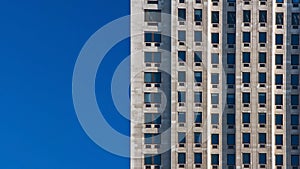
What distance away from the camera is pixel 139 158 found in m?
68.6

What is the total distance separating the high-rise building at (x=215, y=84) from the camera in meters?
68.4

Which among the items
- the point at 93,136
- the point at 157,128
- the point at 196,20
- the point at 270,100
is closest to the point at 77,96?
the point at 93,136

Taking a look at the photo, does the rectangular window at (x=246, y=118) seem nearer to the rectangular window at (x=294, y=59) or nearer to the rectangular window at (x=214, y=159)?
the rectangular window at (x=214, y=159)

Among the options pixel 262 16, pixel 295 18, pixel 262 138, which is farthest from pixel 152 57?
pixel 295 18

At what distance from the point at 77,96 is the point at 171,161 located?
12.1 metres

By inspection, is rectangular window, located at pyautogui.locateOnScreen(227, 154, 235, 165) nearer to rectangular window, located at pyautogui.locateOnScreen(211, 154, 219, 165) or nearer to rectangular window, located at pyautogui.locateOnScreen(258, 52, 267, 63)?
rectangular window, located at pyautogui.locateOnScreen(211, 154, 219, 165)

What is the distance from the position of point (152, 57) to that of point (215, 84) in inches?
270

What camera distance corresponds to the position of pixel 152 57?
69812 millimetres

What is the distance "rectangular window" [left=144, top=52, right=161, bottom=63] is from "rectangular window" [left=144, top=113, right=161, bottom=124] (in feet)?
17.5

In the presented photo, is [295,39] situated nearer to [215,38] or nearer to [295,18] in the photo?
[295,18]

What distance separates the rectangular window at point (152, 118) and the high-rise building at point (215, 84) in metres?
0.10

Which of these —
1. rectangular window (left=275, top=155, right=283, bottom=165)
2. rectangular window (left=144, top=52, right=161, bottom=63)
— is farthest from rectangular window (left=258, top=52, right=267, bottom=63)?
rectangular window (left=144, top=52, right=161, bottom=63)

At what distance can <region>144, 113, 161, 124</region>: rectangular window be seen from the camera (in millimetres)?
69125

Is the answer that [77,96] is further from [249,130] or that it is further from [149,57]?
[249,130]
